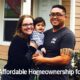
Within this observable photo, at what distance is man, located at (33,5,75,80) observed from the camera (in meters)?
3.86

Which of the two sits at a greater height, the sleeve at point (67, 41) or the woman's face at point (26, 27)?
the woman's face at point (26, 27)

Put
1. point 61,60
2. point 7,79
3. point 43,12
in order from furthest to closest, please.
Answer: point 43,12 → point 7,79 → point 61,60

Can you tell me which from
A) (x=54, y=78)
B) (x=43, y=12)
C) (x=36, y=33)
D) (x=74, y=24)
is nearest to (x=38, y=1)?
(x=43, y=12)

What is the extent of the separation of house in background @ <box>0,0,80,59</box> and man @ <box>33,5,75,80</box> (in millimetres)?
4796

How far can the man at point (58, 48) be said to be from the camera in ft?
12.6

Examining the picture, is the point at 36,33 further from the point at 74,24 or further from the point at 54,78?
the point at 74,24

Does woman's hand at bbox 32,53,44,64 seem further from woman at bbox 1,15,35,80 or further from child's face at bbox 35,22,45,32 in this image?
child's face at bbox 35,22,45,32

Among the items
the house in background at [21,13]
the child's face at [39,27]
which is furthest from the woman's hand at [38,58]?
the house in background at [21,13]

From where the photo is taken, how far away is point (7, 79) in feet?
13.5

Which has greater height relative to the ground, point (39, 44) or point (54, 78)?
point (39, 44)

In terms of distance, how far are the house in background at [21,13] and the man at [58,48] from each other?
4796mm

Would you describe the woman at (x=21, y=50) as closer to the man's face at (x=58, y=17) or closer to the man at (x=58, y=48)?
the man at (x=58, y=48)

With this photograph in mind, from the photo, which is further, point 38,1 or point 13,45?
point 38,1

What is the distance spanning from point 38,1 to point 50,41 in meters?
5.91
